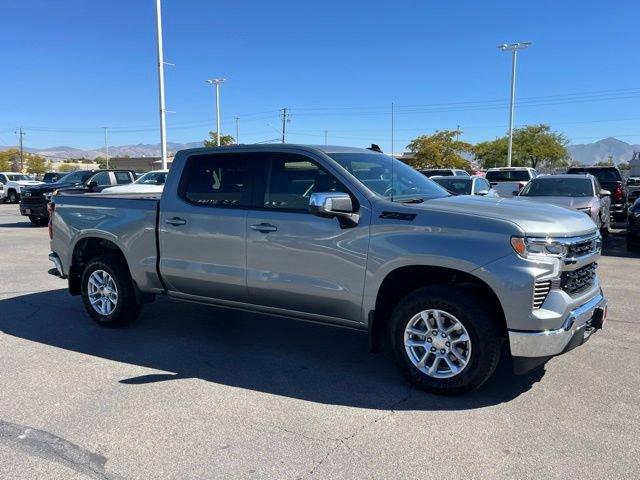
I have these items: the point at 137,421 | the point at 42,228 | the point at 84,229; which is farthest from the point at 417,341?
the point at 42,228

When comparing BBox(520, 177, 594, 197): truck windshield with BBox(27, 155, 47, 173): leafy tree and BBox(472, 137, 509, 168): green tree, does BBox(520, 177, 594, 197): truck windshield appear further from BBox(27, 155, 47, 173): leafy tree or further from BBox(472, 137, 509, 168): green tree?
BBox(27, 155, 47, 173): leafy tree

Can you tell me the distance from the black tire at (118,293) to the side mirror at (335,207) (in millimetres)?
2531

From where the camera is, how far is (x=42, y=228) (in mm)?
17719

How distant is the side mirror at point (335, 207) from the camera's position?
4.21 metres

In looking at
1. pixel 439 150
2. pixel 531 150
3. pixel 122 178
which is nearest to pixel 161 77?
pixel 122 178

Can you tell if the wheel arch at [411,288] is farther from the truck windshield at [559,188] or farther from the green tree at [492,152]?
the green tree at [492,152]

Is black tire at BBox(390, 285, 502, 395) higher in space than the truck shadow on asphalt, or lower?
higher

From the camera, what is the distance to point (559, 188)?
12.5m

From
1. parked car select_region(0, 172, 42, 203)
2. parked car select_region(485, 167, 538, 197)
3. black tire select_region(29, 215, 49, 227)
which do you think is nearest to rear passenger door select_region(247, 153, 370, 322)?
black tire select_region(29, 215, 49, 227)

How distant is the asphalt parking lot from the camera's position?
3273mm

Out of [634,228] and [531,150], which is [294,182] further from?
[531,150]

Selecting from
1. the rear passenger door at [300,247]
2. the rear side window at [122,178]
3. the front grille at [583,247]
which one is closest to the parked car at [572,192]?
the front grille at [583,247]

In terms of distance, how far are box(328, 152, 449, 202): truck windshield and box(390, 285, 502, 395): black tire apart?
2.93 feet

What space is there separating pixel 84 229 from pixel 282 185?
2.58 metres
